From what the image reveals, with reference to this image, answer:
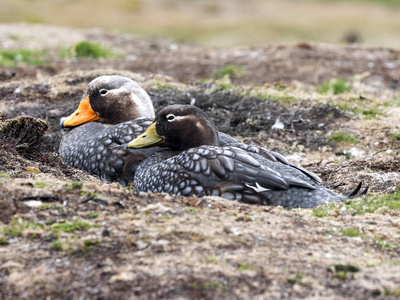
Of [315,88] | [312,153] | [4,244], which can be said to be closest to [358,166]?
[312,153]

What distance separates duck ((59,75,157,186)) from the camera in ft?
21.0

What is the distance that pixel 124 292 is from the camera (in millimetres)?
3383

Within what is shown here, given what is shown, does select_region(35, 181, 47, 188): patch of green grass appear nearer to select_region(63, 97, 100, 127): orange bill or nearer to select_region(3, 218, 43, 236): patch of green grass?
select_region(3, 218, 43, 236): patch of green grass

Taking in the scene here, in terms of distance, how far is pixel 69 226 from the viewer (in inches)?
161

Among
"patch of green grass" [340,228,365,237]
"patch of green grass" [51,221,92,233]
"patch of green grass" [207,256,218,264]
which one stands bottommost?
"patch of green grass" [340,228,365,237]

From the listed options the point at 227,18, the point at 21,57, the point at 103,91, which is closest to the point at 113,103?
the point at 103,91

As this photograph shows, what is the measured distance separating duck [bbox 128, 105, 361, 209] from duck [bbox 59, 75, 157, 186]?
1.60 ft

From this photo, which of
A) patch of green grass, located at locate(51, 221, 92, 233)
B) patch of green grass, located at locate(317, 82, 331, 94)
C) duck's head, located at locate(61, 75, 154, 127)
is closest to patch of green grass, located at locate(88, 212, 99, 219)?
patch of green grass, located at locate(51, 221, 92, 233)

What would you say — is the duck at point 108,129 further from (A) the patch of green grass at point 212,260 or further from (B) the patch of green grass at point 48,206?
(A) the patch of green grass at point 212,260

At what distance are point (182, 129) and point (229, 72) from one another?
7.59 m

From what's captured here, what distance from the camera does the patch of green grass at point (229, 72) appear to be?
13.0m

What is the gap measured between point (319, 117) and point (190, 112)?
3.71 meters

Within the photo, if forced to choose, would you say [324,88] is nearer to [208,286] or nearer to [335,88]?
[335,88]

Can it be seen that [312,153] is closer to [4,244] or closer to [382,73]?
[4,244]
